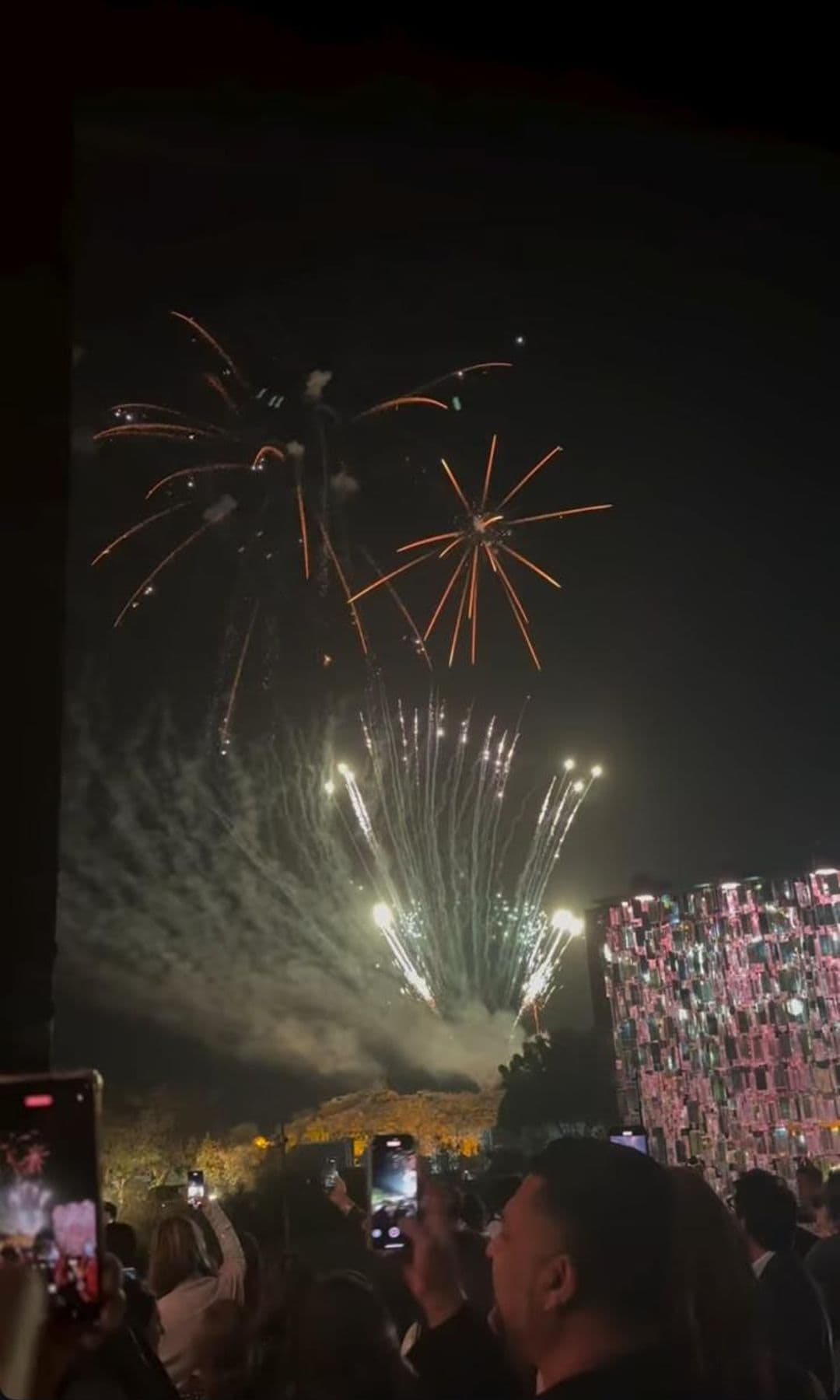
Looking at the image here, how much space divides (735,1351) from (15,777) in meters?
1.07

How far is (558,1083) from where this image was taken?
19484 mm

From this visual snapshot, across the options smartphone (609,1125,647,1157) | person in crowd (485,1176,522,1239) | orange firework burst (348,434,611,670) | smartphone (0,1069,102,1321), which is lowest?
person in crowd (485,1176,522,1239)

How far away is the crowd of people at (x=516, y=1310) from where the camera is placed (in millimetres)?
1036

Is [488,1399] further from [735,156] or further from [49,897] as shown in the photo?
[735,156]

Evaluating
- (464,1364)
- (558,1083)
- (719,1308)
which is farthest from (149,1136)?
(719,1308)

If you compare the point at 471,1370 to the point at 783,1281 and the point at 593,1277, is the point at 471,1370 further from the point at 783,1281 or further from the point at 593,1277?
the point at 783,1281

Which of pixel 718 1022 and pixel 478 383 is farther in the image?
pixel 718 1022

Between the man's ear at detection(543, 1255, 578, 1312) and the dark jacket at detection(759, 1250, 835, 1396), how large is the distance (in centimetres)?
111

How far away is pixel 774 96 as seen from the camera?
5.85 ft

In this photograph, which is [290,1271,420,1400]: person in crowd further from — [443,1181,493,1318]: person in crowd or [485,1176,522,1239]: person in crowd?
[485,1176,522,1239]: person in crowd

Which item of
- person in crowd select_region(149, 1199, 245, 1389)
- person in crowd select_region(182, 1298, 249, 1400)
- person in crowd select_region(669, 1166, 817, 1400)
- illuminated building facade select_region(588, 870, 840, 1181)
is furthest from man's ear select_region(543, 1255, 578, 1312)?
A: illuminated building facade select_region(588, 870, 840, 1181)

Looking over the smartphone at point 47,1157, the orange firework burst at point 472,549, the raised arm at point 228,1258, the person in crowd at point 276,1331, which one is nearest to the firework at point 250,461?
the orange firework burst at point 472,549

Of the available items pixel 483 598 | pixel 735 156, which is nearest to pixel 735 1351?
pixel 735 156

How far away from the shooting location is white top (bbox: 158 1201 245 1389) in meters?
1.75
